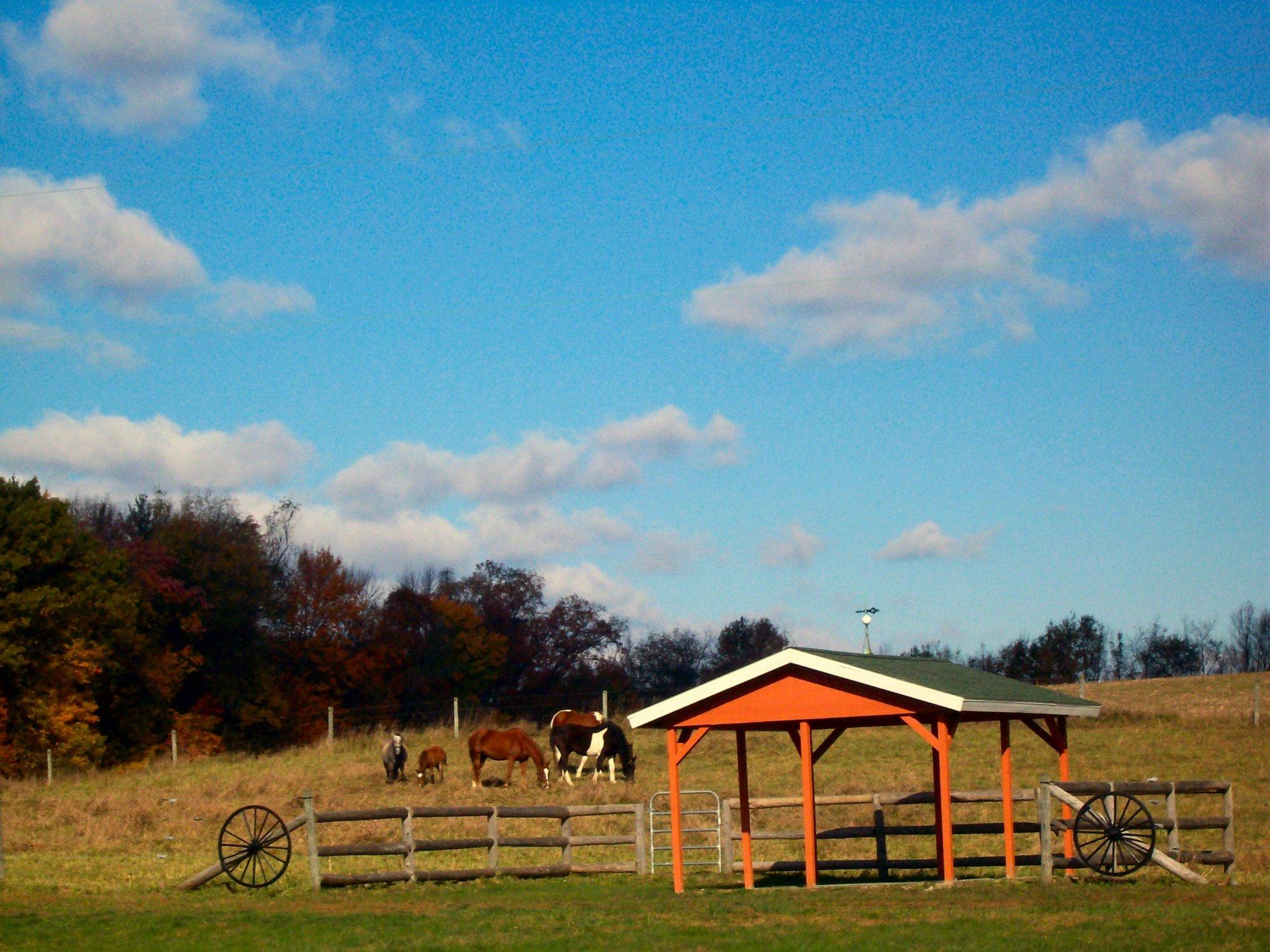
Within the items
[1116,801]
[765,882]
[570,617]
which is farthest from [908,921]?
[570,617]

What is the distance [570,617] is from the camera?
257 feet

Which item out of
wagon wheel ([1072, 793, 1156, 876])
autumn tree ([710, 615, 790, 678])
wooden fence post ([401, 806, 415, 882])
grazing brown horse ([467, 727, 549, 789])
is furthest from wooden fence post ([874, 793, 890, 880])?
autumn tree ([710, 615, 790, 678])

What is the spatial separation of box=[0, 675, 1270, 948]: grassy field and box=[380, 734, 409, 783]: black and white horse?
0.61 meters

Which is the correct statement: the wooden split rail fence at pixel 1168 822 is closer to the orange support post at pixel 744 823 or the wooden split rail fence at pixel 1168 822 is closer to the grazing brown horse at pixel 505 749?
the orange support post at pixel 744 823

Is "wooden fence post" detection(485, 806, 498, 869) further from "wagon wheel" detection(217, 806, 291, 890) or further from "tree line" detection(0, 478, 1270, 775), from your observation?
"tree line" detection(0, 478, 1270, 775)

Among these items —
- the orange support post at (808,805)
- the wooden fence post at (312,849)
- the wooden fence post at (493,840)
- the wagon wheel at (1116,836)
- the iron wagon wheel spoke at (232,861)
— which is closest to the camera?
the wagon wheel at (1116,836)

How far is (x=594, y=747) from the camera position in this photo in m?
32.8

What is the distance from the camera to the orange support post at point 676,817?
1697 cm

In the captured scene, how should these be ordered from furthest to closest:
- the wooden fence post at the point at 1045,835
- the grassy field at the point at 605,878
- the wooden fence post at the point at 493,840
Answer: the wooden fence post at the point at 493,840, the wooden fence post at the point at 1045,835, the grassy field at the point at 605,878

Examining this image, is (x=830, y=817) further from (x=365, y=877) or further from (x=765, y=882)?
(x=365, y=877)

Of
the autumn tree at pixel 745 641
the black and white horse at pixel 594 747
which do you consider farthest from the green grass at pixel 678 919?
the autumn tree at pixel 745 641

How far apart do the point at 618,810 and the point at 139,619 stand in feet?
135

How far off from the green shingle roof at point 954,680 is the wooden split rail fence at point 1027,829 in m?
1.15

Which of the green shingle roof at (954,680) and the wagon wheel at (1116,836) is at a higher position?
the green shingle roof at (954,680)
